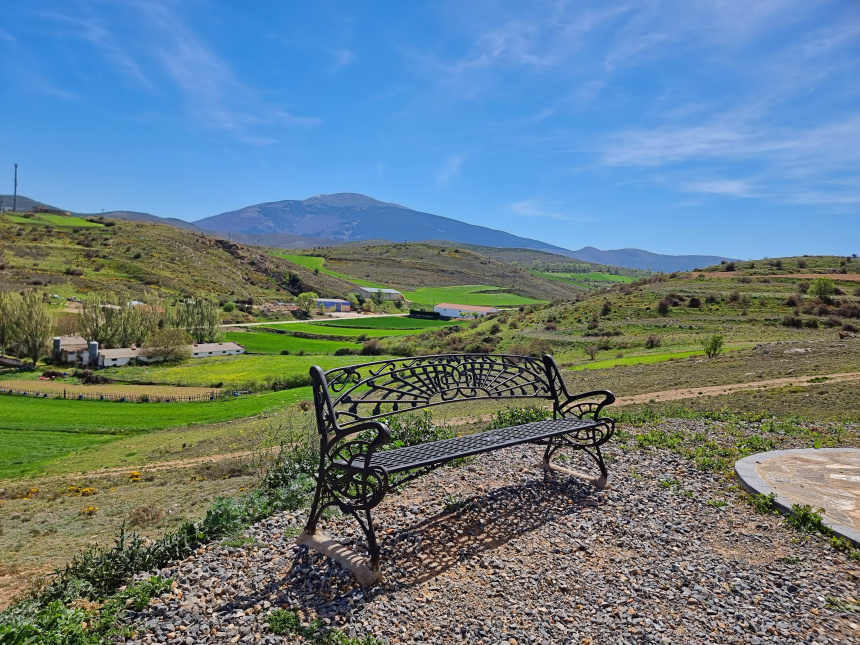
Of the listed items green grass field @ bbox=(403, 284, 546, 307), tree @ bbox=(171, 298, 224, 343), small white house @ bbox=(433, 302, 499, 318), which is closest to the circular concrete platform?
tree @ bbox=(171, 298, 224, 343)

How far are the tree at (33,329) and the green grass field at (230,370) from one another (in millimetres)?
9103

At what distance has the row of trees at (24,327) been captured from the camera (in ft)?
156

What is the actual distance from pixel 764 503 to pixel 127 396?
121 ft

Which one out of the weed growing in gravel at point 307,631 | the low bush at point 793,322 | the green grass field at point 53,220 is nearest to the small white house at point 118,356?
the weed growing in gravel at point 307,631

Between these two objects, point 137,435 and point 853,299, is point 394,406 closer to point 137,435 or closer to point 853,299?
point 137,435

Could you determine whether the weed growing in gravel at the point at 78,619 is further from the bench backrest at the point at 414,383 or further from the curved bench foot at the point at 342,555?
the bench backrest at the point at 414,383

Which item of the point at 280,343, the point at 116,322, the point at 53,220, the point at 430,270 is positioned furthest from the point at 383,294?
the point at 53,220

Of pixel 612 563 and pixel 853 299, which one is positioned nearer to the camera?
pixel 612 563

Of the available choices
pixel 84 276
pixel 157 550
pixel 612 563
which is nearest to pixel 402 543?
pixel 612 563

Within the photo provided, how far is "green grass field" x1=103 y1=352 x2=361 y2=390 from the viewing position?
129 ft

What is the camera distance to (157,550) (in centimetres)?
430

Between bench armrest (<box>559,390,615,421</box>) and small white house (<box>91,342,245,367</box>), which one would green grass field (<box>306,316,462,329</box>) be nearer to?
small white house (<box>91,342,245,367</box>)

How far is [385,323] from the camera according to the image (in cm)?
7325

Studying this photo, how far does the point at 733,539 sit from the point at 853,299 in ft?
145
